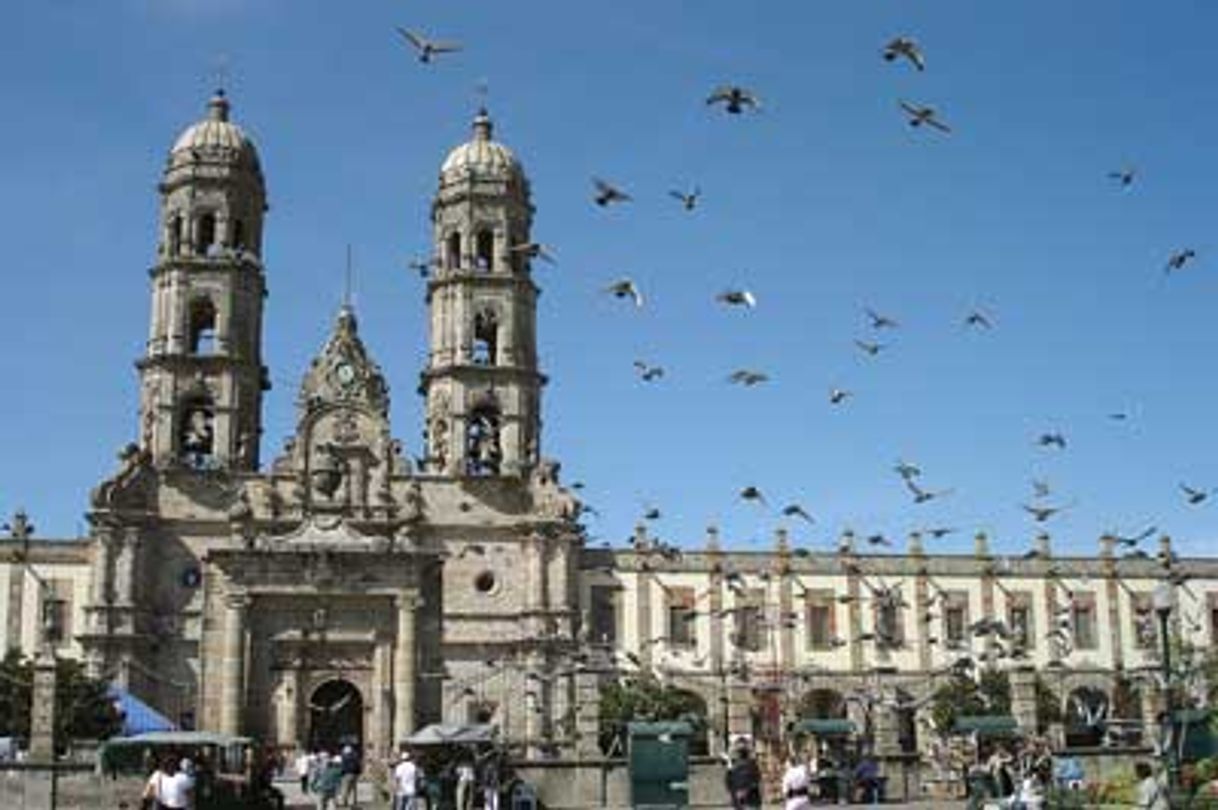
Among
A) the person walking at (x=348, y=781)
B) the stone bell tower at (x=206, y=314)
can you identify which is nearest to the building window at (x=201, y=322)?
the stone bell tower at (x=206, y=314)

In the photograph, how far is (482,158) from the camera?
227 feet

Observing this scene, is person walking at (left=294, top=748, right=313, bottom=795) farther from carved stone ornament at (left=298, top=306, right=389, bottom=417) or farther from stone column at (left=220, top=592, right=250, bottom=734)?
carved stone ornament at (left=298, top=306, right=389, bottom=417)

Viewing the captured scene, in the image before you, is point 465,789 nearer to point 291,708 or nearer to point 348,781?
point 348,781

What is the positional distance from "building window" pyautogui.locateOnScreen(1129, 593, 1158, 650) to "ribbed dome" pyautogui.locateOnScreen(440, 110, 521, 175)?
32795mm

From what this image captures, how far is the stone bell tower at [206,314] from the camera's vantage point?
2525 inches

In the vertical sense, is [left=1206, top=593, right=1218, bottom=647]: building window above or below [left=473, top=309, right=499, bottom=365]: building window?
below

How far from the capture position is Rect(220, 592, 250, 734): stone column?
50250 millimetres

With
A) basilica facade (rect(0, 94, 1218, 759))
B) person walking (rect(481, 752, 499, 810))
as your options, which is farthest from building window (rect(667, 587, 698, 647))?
person walking (rect(481, 752, 499, 810))

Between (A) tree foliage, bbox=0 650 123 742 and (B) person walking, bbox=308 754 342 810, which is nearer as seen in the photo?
(B) person walking, bbox=308 754 342 810

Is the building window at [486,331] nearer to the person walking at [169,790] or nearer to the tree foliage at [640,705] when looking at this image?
the tree foliage at [640,705]

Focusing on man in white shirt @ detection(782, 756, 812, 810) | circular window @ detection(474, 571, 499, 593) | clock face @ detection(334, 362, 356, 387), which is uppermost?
clock face @ detection(334, 362, 356, 387)

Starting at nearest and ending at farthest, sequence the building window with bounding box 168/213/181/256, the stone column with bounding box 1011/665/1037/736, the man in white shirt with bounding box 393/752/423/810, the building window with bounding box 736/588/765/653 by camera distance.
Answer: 1. the man in white shirt with bounding box 393/752/423/810
2. the stone column with bounding box 1011/665/1037/736
3. the building window with bounding box 168/213/181/256
4. the building window with bounding box 736/588/765/653

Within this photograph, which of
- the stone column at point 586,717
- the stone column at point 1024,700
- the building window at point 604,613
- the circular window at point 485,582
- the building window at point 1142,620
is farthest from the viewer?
the building window at point 1142,620

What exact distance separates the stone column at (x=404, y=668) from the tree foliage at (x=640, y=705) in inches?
350
